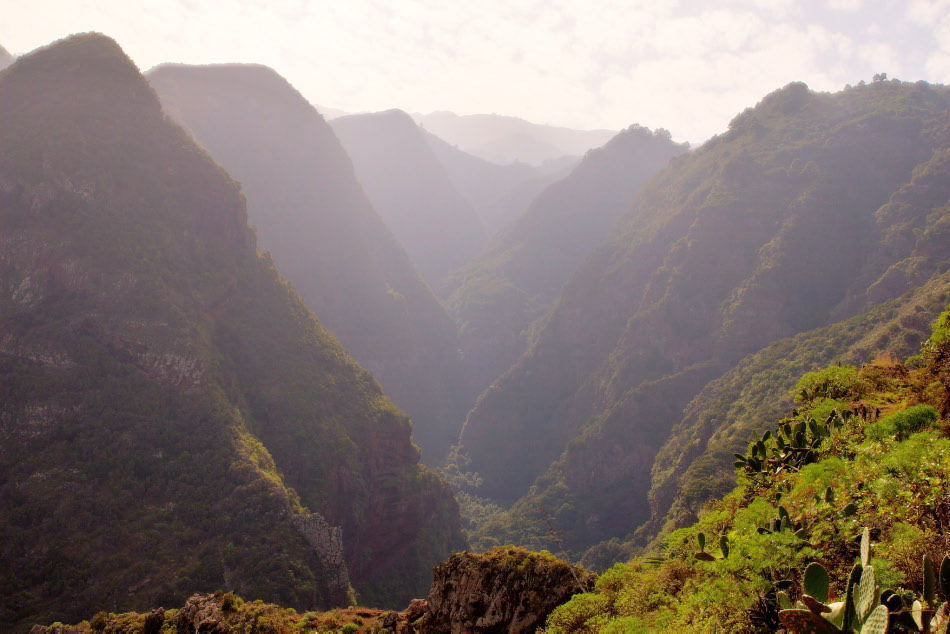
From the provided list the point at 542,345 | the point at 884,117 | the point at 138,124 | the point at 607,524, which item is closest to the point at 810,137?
the point at 884,117

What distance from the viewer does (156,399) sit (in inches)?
1783

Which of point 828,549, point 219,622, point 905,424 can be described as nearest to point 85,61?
point 219,622

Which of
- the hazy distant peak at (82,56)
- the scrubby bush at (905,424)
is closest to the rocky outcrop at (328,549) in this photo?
the scrubby bush at (905,424)

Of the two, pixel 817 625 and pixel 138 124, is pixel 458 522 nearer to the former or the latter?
pixel 138 124

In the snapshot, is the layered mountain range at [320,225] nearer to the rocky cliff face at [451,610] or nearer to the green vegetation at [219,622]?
the green vegetation at [219,622]

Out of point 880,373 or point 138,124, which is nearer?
point 880,373

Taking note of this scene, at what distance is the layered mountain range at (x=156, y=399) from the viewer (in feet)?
116

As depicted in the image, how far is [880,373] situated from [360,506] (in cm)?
4990

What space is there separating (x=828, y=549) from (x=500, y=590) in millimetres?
14257

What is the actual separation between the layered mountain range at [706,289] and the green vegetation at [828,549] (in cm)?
5012

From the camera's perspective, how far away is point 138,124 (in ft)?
196

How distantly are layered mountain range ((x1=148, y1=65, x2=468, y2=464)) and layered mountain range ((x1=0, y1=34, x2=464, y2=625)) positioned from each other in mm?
52023

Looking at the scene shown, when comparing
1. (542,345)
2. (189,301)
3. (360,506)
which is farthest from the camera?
(542,345)

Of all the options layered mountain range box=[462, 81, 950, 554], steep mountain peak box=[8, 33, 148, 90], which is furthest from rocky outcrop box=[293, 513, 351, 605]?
steep mountain peak box=[8, 33, 148, 90]
